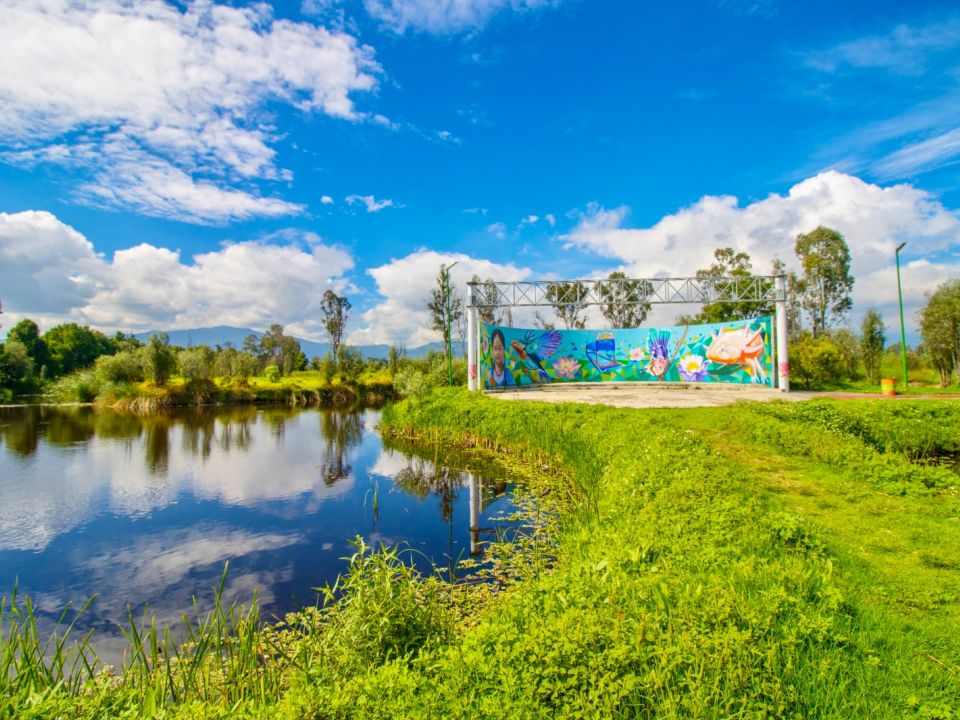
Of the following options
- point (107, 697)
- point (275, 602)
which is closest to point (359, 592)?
point (107, 697)

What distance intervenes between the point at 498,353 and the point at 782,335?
14.1 metres

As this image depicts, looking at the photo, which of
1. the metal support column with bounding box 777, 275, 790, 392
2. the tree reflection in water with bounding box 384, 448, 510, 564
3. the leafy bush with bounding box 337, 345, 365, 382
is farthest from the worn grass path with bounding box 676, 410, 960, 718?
the leafy bush with bounding box 337, 345, 365, 382

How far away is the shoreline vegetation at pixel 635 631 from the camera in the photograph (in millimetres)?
2482

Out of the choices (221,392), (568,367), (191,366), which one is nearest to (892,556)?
(568,367)

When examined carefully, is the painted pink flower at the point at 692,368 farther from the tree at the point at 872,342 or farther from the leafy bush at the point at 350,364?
the leafy bush at the point at 350,364

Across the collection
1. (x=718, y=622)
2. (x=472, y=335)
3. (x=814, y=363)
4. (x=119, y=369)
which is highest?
(x=472, y=335)

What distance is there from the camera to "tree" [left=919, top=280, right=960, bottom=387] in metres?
24.8

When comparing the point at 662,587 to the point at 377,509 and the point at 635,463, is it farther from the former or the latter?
the point at 377,509

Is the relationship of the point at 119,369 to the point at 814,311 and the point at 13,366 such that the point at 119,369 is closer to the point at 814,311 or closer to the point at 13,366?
the point at 13,366

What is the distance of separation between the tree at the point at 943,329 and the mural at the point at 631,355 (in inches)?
411

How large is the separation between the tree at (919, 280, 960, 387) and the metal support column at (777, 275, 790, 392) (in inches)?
→ 412

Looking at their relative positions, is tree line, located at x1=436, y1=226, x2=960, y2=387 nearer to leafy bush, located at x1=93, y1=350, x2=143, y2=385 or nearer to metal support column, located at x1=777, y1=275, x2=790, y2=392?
metal support column, located at x1=777, y1=275, x2=790, y2=392

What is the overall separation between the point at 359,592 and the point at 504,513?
497cm

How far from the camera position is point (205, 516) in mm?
8734
